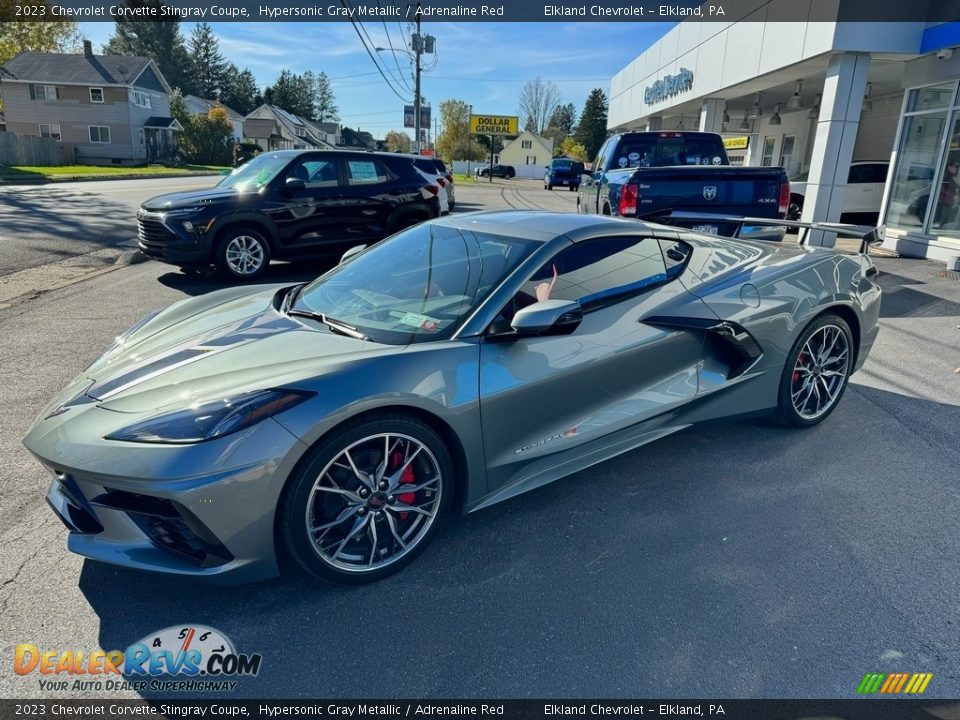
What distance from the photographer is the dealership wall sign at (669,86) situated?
2108 cm

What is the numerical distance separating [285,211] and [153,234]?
1653 millimetres

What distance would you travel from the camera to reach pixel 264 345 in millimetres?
2848

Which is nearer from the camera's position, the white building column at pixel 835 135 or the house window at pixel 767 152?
the white building column at pixel 835 135

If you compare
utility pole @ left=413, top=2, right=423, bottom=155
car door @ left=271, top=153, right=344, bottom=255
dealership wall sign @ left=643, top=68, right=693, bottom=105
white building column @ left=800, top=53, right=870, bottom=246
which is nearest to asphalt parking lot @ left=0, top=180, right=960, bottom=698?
car door @ left=271, top=153, right=344, bottom=255

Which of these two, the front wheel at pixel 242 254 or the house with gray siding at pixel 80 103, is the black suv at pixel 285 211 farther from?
the house with gray siding at pixel 80 103

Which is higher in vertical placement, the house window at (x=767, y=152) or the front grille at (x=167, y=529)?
the house window at (x=767, y=152)

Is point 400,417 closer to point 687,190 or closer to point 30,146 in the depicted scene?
point 687,190

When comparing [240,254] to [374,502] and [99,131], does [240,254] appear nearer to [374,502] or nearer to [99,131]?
[374,502]

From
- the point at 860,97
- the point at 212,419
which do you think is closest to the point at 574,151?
the point at 860,97

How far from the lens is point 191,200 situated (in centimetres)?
811

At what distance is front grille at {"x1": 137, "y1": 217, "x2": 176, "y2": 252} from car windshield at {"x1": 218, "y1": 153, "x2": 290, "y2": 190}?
1.13 metres

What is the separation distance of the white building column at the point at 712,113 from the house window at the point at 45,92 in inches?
1976

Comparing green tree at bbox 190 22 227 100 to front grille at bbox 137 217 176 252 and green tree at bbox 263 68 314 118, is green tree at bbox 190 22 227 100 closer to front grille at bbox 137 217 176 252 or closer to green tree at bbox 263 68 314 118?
green tree at bbox 263 68 314 118

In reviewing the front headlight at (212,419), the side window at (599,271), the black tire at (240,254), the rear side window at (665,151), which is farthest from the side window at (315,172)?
the front headlight at (212,419)
